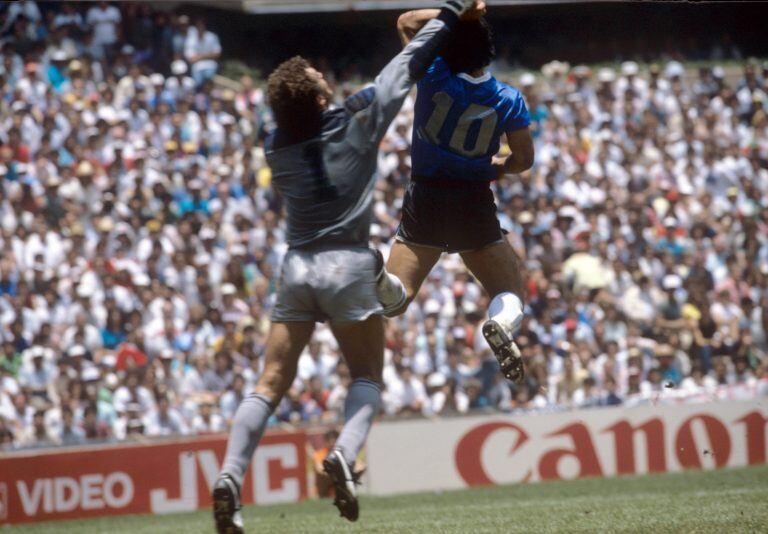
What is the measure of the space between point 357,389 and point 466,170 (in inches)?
74.7

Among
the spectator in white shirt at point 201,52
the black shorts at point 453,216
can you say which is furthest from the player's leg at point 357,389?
the spectator in white shirt at point 201,52

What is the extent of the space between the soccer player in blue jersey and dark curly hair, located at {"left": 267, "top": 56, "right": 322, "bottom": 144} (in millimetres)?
1621

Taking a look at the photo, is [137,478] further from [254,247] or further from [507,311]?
[507,311]

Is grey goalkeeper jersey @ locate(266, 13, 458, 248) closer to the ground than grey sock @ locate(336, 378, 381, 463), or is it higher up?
higher up

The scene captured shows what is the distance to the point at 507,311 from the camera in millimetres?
7910

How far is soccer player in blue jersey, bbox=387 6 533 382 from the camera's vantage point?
7.78 meters

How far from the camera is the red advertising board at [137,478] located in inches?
524

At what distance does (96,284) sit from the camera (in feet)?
54.3

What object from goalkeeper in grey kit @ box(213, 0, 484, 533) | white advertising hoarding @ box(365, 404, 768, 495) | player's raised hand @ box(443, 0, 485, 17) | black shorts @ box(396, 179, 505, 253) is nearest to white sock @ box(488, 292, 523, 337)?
black shorts @ box(396, 179, 505, 253)

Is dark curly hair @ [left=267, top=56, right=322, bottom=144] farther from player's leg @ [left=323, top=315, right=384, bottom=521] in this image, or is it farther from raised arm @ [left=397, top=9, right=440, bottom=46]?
raised arm @ [left=397, top=9, right=440, bottom=46]

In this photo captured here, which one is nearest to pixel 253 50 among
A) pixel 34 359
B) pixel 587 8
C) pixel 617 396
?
pixel 587 8

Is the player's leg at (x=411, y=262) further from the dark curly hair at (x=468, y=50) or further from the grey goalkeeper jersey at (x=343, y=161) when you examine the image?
the grey goalkeeper jersey at (x=343, y=161)

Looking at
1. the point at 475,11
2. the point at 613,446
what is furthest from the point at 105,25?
the point at 475,11

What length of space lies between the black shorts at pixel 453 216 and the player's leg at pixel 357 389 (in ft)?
5.11
